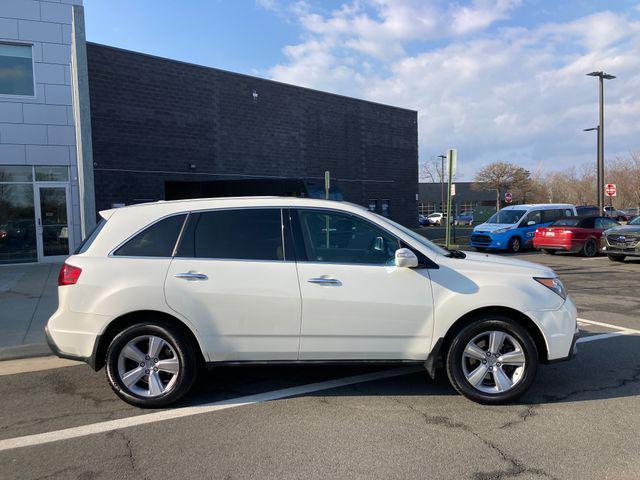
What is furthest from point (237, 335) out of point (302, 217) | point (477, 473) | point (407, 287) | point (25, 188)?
point (25, 188)

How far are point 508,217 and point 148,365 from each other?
61.1ft

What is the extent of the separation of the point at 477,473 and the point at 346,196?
2948 centimetres

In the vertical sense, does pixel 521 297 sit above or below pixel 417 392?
above

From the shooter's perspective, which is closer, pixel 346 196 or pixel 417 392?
pixel 417 392

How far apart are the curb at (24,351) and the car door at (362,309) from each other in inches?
149

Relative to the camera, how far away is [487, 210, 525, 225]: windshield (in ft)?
66.1

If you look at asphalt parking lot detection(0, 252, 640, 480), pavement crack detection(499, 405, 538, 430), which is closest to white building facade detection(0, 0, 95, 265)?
asphalt parking lot detection(0, 252, 640, 480)

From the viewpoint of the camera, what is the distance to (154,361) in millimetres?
4355

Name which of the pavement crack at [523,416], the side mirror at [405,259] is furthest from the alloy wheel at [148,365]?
the pavement crack at [523,416]

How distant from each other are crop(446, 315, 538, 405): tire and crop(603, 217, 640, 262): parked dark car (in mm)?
13000

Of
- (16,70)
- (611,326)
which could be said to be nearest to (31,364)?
(611,326)

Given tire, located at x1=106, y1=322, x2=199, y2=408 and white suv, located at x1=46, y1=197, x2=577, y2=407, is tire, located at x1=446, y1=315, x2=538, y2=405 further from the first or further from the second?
tire, located at x1=106, y1=322, x2=199, y2=408

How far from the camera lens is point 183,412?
14.1ft

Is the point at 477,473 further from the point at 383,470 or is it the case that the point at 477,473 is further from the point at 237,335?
the point at 237,335
